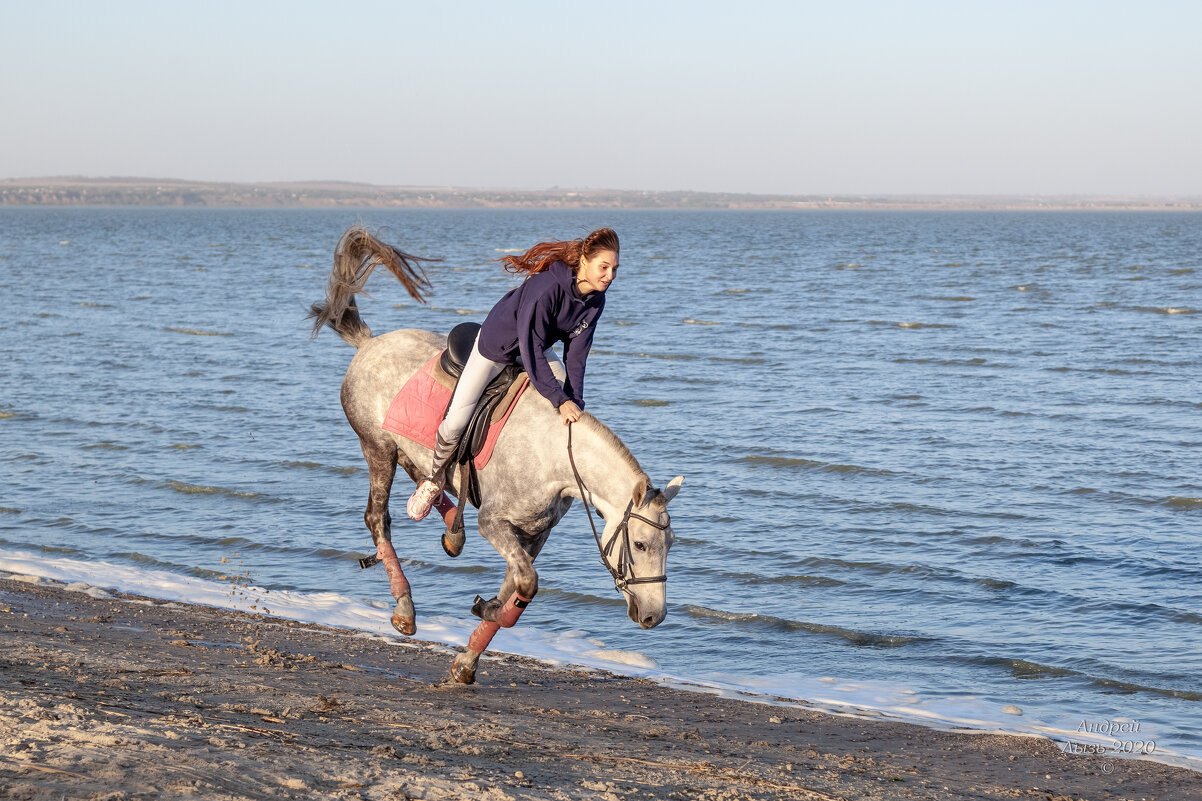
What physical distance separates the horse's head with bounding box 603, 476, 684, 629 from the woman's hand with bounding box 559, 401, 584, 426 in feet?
1.92

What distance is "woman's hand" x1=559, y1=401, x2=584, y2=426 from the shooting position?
6.92 m

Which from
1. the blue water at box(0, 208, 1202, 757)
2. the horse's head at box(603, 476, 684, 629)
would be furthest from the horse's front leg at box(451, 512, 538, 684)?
the blue water at box(0, 208, 1202, 757)

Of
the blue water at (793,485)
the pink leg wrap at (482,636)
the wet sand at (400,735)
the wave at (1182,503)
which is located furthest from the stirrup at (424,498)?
the wave at (1182,503)

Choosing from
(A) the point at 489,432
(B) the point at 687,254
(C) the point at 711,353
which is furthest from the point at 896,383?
(B) the point at 687,254

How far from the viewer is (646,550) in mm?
6773

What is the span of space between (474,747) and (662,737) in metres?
1.35

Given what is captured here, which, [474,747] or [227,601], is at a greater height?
[474,747]

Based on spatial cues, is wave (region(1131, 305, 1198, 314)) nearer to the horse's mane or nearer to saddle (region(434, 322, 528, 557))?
saddle (region(434, 322, 528, 557))

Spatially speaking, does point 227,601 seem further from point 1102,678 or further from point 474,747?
point 1102,678

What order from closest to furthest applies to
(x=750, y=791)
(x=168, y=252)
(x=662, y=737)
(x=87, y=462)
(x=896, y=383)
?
(x=750, y=791), (x=662, y=737), (x=87, y=462), (x=896, y=383), (x=168, y=252)

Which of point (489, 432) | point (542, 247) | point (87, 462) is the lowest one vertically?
point (87, 462)

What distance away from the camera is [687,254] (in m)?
80.8

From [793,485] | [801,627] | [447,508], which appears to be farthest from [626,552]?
[793,485]

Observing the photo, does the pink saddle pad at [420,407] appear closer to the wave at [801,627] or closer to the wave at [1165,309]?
the wave at [801,627]
